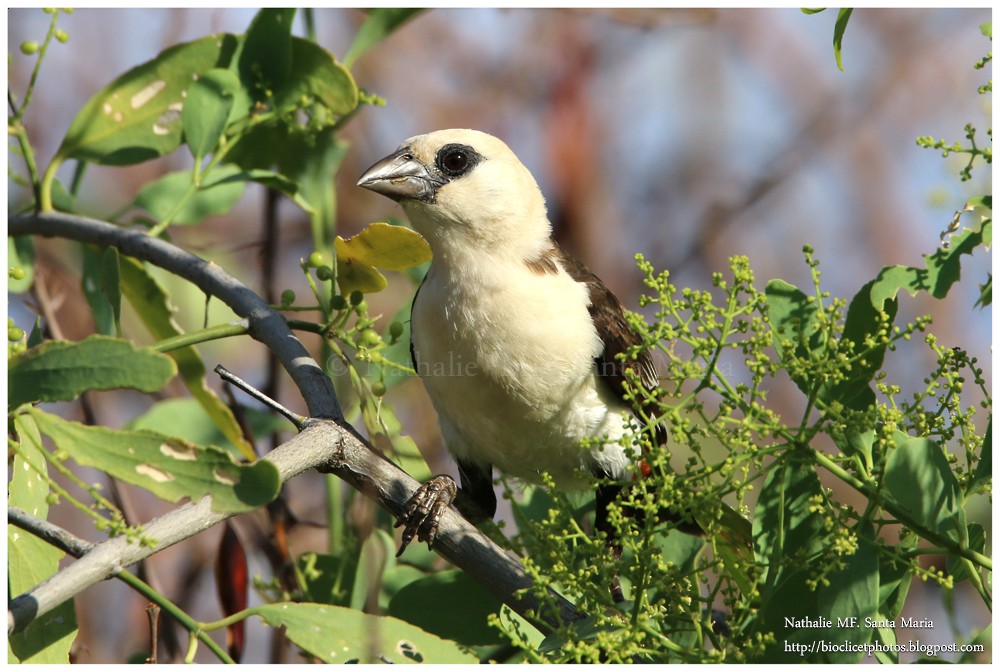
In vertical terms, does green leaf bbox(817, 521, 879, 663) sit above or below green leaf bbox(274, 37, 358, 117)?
below

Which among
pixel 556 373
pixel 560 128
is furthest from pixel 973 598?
pixel 560 128

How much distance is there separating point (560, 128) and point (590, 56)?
53cm

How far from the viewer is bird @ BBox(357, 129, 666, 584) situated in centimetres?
345

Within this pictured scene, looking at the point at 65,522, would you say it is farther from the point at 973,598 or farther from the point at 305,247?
the point at 973,598

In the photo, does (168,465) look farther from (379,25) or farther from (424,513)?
(379,25)

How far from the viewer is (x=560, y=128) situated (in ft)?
20.4

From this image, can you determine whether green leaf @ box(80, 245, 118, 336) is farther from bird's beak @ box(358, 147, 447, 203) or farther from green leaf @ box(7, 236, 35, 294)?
bird's beak @ box(358, 147, 447, 203)

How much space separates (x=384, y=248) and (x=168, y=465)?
89cm

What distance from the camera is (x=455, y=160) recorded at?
12.0 ft

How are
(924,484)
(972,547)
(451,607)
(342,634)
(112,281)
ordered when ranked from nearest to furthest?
(924,484)
(972,547)
(342,634)
(112,281)
(451,607)

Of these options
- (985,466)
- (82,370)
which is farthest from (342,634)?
(985,466)

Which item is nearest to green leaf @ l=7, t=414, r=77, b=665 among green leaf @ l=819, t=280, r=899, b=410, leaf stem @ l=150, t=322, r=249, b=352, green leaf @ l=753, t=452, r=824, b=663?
leaf stem @ l=150, t=322, r=249, b=352

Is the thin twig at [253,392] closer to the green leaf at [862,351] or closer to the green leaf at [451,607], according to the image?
the green leaf at [451,607]

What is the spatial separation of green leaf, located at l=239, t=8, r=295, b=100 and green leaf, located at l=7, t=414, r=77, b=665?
4.60 ft
